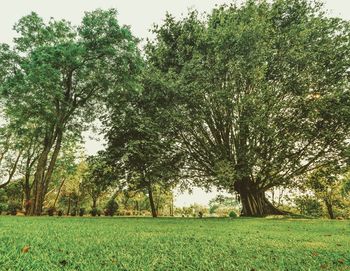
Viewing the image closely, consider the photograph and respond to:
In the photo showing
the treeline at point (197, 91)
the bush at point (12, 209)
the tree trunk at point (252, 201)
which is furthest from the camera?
the bush at point (12, 209)

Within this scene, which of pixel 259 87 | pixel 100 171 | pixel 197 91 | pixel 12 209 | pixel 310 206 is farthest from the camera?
pixel 310 206

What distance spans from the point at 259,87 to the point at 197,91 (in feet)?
16.0

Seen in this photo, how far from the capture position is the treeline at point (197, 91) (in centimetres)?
1808

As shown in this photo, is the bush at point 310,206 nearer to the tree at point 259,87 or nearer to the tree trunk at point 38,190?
the tree at point 259,87

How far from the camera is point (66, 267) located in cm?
282

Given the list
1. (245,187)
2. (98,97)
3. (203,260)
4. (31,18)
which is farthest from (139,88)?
(203,260)

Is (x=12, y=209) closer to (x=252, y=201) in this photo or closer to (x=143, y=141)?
(x=143, y=141)

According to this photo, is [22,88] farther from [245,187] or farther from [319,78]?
[319,78]

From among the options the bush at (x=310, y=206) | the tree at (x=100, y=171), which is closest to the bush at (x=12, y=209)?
the tree at (x=100, y=171)

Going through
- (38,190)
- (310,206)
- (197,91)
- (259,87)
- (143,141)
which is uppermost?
(259,87)

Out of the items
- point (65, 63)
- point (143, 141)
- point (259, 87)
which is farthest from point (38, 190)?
point (259, 87)

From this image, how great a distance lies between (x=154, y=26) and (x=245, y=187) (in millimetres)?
16884

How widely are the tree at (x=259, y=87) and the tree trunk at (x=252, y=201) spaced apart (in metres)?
2.37

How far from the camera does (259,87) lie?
19.2 m
